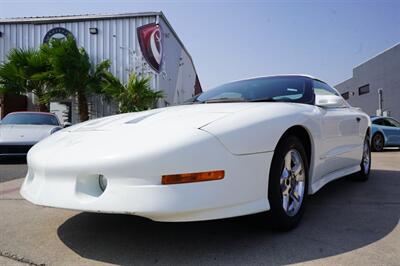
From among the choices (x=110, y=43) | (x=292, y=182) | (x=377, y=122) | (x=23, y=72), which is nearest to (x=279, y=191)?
(x=292, y=182)

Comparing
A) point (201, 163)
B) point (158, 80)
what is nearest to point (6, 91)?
point (158, 80)

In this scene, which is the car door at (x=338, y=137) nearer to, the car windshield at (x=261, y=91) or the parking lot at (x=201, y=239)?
the car windshield at (x=261, y=91)

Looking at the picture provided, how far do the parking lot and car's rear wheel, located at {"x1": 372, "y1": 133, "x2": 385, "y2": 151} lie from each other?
27.2 ft

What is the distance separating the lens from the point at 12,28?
16.5 m

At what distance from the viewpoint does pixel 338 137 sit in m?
3.38

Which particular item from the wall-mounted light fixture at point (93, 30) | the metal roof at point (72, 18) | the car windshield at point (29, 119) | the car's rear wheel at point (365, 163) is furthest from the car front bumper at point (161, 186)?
the wall-mounted light fixture at point (93, 30)

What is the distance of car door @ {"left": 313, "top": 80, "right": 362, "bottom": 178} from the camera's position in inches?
122

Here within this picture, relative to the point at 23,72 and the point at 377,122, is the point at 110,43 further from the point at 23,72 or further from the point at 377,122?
the point at 377,122

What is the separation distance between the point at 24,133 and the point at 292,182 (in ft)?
18.6

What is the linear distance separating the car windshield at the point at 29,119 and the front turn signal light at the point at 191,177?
6529mm

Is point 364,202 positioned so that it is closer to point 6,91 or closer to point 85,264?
point 85,264

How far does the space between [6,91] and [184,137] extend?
14.4 metres

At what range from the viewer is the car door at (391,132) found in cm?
1098

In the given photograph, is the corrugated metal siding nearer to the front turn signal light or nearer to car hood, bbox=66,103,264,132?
car hood, bbox=66,103,264,132
